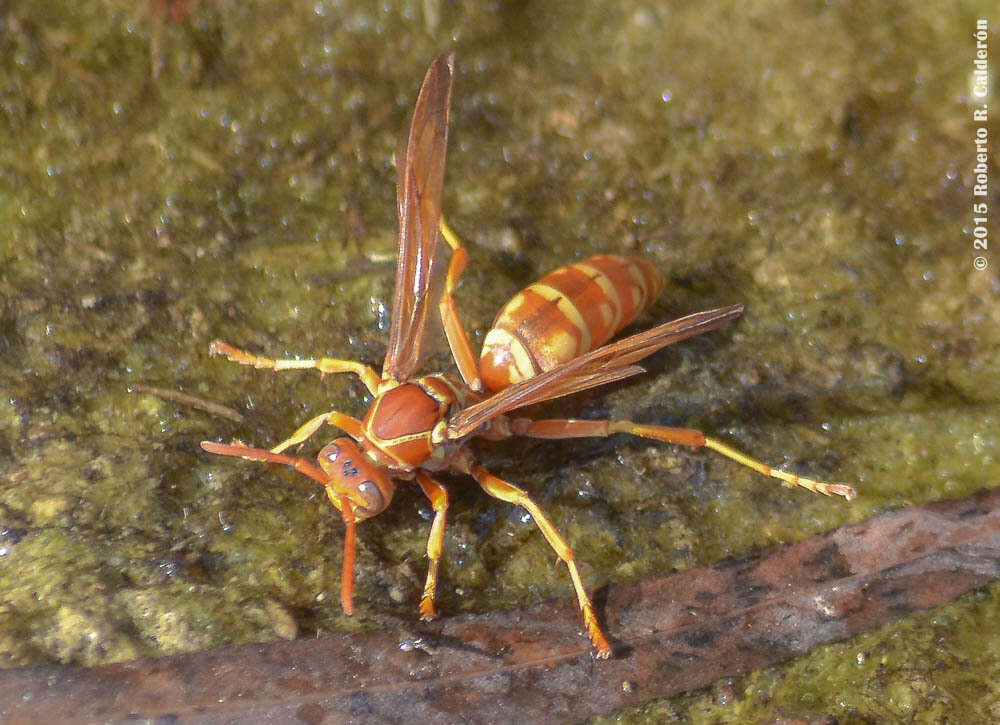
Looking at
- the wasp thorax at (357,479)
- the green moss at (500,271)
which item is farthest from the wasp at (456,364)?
the green moss at (500,271)

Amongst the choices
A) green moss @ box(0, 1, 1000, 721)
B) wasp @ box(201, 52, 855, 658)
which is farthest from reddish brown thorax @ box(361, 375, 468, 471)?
green moss @ box(0, 1, 1000, 721)

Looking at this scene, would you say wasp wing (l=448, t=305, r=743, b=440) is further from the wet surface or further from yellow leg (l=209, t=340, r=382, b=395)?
the wet surface

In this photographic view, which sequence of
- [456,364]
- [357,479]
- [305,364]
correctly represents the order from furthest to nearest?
[456,364] → [305,364] → [357,479]

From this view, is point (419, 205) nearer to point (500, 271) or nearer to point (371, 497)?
point (500, 271)

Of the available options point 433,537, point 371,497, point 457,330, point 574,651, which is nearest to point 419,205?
point 457,330

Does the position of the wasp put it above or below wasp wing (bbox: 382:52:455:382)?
below
